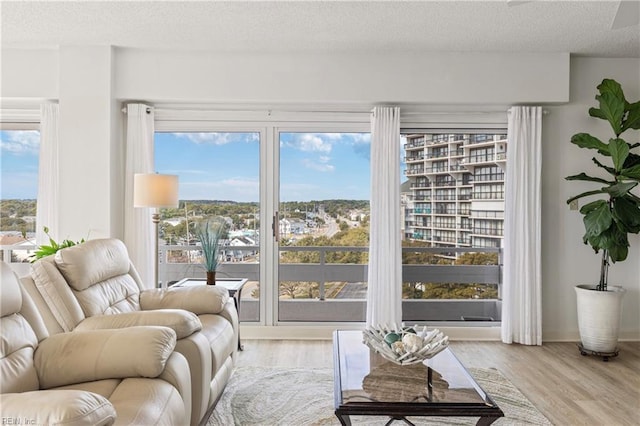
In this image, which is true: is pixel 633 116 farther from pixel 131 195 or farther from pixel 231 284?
pixel 131 195

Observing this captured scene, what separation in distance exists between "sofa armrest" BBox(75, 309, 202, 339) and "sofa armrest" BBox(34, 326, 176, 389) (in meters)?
0.33

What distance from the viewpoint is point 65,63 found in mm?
4484

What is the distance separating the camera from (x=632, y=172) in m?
4.15

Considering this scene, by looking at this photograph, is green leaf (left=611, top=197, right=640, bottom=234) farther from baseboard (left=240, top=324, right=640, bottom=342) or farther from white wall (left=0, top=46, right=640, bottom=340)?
baseboard (left=240, top=324, right=640, bottom=342)

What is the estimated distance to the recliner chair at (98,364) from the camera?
1926mm

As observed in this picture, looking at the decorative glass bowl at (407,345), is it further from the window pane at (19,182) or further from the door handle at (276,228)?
the window pane at (19,182)

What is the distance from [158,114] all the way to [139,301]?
7.15ft

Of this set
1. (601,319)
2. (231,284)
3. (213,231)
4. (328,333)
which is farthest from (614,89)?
(213,231)

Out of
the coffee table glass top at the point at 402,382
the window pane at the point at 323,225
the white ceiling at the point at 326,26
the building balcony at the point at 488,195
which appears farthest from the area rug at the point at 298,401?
the white ceiling at the point at 326,26

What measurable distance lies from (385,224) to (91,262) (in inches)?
105

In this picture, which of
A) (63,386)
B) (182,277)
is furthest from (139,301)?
(182,277)

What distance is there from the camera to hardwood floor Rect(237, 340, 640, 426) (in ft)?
10.1

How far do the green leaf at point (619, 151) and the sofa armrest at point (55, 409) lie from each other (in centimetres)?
426

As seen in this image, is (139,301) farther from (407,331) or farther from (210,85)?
(210,85)
